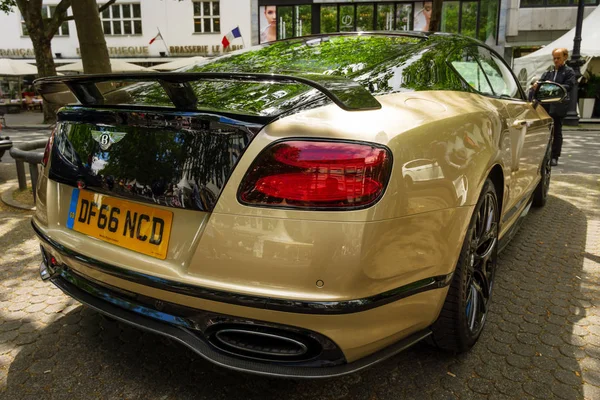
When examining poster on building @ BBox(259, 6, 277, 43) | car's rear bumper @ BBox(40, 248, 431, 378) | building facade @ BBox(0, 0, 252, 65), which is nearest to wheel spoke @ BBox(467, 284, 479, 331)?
car's rear bumper @ BBox(40, 248, 431, 378)

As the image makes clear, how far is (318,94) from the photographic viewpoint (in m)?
1.84

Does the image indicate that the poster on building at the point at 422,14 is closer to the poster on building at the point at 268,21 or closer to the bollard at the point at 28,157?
the poster on building at the point at 268,21

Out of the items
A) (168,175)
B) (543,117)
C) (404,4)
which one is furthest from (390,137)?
(404,4)

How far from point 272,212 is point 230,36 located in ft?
86.0

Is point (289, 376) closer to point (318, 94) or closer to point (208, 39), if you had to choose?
point (318, 94)

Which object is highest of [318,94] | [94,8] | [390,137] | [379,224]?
[94,8]

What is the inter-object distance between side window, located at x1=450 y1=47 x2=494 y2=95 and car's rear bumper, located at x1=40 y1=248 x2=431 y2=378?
1.50 metres

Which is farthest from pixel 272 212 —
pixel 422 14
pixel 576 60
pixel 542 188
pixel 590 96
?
pixel 422 14

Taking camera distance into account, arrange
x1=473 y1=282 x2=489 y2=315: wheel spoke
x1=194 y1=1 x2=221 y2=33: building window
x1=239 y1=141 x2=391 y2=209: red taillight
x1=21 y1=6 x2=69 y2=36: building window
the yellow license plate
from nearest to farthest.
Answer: x1=239 y1=141 x2=391 y2=209: red taillight < the yellow license plate < x1=473 y1=282 x2=489 y2=315: wheel spoke < x1=194 y1=1 x2=221 y2=33: building window < x1=21 y1=6 x2=69 y2=36: building window

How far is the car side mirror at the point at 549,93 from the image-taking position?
4.02 meters

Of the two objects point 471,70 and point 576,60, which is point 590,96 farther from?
point 471,70

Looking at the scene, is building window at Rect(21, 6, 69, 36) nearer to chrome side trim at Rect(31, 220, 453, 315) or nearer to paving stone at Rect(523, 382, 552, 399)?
chrome side trim at Rect(31, 220, 453, 315)

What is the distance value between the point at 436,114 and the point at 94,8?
216 inches

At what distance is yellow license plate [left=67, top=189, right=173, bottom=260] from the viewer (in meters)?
1.80
